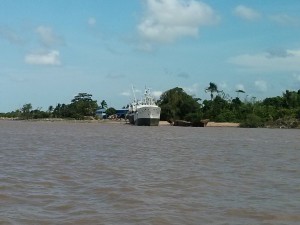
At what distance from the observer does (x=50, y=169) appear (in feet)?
45.6

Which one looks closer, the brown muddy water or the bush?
the brown muddy water

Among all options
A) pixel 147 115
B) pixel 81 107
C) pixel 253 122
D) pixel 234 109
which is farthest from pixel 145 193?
pixel 81 107

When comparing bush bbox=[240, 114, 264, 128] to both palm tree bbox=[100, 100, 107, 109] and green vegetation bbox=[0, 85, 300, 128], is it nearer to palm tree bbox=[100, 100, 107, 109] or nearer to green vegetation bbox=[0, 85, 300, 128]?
green vegetation bbox=[0, 85, 300, 128]

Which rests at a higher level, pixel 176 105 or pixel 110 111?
pixel 176 105

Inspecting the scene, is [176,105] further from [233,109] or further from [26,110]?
[26,110]

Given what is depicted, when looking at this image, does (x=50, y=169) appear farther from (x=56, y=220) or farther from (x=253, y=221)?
(x=253, y=221)

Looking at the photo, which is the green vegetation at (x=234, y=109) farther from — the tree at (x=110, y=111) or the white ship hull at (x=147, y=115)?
the tree at (x=110, y=111)

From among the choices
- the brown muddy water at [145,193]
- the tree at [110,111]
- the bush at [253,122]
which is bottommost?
the brown muddy water at [145,193]

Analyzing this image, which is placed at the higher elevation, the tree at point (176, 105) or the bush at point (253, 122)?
the tree at point (176, 105)

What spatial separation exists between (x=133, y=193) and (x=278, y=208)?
3.10 metres

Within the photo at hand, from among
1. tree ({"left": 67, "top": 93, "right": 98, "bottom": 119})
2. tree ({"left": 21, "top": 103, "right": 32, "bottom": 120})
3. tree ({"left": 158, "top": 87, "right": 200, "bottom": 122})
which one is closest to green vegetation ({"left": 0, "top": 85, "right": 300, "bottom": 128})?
tree ({"left": 158, "top": 87, "right": 200, "bottom": 122})

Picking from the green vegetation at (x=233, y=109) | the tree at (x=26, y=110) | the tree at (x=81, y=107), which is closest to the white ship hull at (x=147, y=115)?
the green vegetation at (x=233, y=109)

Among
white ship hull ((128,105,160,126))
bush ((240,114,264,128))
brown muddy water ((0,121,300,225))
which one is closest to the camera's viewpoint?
brown muddy water ((0,121,300,225))

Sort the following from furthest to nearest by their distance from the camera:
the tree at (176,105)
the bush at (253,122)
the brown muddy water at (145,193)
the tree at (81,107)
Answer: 1. the tree at (81,107)
2. the tree at (176,105)
3. the bush at (253,122)
4. the brown muddy water at (145,193)
